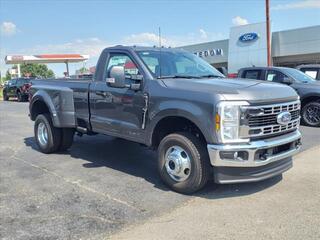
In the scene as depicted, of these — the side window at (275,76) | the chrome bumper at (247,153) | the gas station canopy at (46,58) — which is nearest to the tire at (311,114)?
the side window at (275,76)

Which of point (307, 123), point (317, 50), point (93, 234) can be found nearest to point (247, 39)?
point (317, 50)

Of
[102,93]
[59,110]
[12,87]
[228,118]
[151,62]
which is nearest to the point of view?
[228,118]

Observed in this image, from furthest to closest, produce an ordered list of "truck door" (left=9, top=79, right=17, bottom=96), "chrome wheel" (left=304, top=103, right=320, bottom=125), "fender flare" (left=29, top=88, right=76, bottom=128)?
"truck door" (left=9, top=79, right=17, bottom=96), "chrome wheel" (left=304, top=103, right=320, bottom=125), "fender flare" (left=29, top=88, right=76, bottom=128)

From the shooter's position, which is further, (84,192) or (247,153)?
(84,192)

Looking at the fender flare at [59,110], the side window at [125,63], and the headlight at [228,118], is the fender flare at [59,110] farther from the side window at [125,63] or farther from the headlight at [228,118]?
the headlight at [228,118]

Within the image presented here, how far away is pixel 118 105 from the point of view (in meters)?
6.29

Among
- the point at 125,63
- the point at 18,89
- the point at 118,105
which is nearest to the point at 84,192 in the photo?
the point at 118,105

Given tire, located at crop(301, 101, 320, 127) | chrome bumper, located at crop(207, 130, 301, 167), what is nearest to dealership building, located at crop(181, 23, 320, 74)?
tire, located at crop(301, 101, 320, 127)

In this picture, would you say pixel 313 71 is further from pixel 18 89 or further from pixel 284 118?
pixel 18 89

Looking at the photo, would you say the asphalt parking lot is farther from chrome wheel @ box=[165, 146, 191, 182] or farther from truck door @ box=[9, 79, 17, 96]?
truck door @ box=[9, 79, 17, 96]

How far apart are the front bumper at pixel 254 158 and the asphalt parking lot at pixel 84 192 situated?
1.15ft

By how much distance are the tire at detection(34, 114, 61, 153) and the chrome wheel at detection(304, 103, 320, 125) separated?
23.0ft

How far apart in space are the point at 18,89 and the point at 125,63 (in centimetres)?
2235

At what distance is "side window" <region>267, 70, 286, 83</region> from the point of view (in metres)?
12.0
